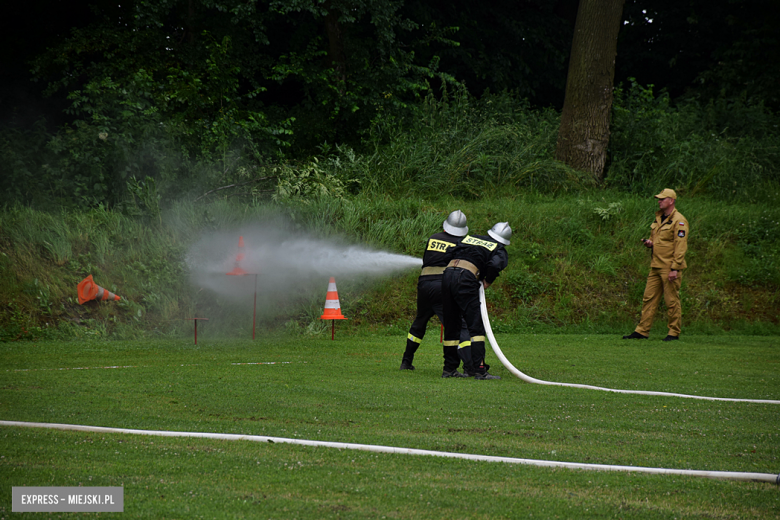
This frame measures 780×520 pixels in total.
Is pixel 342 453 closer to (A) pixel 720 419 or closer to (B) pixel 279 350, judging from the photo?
(A) pixel 720 419

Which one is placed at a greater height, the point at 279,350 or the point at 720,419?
the point at 720,419

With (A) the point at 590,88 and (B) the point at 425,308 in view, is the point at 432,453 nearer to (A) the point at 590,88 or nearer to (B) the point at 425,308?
(B) the point at 425,308

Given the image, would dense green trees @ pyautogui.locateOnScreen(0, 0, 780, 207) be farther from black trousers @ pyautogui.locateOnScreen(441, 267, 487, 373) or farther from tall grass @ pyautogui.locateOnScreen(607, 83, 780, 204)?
black trousers @ pyautogui.locateOnScreen(441, 267, 487, 373)

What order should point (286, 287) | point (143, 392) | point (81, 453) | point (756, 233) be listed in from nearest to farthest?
point (81, 453)
point (143, 392)
point (286, 287)
point (756, 233)

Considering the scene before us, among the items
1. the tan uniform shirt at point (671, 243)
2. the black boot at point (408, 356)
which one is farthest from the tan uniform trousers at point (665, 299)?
the black boot at point (408, 356)

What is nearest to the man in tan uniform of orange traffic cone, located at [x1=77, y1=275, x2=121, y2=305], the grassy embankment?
the grassy embankment

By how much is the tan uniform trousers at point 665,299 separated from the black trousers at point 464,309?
15.3ft

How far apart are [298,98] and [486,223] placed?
899 cm

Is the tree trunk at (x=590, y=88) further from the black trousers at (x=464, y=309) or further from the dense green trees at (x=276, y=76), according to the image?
the black trousers at (x=464, y=309)

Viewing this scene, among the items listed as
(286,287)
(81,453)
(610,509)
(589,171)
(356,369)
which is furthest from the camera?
(589,171)

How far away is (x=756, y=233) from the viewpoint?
48.6ft

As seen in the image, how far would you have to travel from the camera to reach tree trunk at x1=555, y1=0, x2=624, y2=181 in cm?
1734

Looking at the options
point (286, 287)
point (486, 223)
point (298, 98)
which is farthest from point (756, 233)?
point (298, 98)

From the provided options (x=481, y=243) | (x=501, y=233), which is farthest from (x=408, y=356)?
(x=501, y=233)
